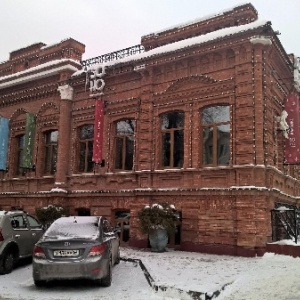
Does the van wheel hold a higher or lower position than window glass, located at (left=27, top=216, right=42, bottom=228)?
lower

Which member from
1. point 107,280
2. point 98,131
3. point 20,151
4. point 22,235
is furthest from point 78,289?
point 20,151

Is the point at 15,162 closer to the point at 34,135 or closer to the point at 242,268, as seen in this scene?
the point at 34,135

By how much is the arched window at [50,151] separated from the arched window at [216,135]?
26.9ft

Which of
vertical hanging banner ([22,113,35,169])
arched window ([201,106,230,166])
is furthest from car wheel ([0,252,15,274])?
vertical hanging banner ([22,113,35,169])

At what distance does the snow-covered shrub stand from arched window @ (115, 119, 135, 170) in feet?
10.5

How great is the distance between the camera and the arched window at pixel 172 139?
51.9ft

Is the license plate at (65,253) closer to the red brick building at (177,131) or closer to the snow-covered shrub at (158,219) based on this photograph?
the snow-covered shrub at (158,219)

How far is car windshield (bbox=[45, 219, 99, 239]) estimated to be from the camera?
9031 millimetres

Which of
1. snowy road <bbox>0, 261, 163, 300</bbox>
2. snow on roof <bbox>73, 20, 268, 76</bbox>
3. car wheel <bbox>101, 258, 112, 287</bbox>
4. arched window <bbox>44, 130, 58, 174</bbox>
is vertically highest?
snow on roof <bbox>73, 20, 268, 76</bbox>

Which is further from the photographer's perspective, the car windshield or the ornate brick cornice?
the ornate brick cornice

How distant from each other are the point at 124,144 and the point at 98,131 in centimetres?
129

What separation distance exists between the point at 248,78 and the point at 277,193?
14.3ft

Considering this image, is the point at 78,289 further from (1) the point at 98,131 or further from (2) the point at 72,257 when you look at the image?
(1) the point at 98,131

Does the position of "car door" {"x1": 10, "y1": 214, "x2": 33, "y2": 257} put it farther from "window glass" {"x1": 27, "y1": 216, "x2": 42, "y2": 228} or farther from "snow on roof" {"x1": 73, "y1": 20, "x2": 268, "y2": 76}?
"snow on roof" {"x1": 73, "y1": 20, "x2": 268, "y2": 76}
